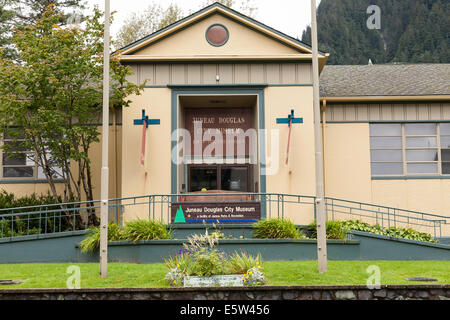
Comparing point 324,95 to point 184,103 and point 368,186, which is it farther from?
point 184,103

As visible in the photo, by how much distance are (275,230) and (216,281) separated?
14.0 feet

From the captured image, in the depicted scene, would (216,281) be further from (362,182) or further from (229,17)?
(362,182)

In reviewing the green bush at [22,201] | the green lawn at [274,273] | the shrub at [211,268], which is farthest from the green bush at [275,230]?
the green bush at [22,201]

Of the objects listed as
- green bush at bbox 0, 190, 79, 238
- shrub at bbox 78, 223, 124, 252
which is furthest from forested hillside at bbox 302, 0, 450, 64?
shrub at bbox 78, 223, 124, 252

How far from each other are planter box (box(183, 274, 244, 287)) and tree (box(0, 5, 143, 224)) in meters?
7.36

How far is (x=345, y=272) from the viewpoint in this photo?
10.2m

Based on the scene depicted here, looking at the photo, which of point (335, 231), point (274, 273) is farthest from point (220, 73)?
point (274, 273)

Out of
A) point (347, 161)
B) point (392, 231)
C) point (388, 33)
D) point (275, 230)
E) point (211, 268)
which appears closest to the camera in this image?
point (211, 268)

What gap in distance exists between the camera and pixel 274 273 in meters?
10.1

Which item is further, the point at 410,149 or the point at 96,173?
the point at 410,149

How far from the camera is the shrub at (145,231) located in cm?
1235

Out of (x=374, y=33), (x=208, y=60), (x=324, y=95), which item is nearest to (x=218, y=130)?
(x=208, y=60)

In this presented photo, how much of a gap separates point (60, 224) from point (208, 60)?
7.32 meters

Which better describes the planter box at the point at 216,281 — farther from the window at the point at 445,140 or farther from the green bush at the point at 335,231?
the window at the point at 445,140
